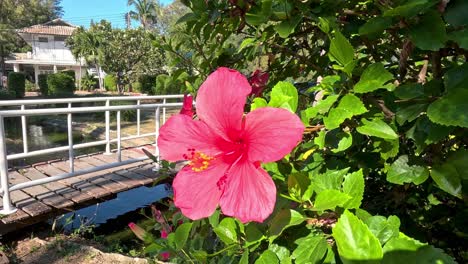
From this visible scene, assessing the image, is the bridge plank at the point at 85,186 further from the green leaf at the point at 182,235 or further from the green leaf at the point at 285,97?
the green leaf at the point at 285,97

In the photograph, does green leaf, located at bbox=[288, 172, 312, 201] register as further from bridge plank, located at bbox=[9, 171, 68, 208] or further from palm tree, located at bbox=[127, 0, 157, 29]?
palm tree, located at bbox=[127, 0, 157, 29]

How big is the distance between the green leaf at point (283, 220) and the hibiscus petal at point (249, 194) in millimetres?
71

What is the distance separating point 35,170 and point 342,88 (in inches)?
203

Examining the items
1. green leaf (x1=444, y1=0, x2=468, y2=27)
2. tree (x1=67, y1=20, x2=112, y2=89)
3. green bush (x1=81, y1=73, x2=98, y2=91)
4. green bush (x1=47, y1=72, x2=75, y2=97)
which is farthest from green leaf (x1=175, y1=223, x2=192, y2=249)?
green bush (x1=81, y1=73, x2=98, y2=91)

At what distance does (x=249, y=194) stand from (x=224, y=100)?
0.16 meters

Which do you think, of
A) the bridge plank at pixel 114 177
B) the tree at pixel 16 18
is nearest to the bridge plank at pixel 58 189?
the bridge plank at pixel 114 177

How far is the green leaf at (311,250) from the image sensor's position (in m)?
0.59

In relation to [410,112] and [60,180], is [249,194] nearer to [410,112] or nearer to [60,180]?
[410,112]

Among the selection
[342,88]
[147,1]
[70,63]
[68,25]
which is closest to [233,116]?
[342,88]

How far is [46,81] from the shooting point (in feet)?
86.7

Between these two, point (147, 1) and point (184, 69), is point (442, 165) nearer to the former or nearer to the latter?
point (184, 69)

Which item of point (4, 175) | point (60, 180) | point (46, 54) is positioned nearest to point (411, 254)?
point (4, 175)

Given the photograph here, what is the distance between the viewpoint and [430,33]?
0.64 meters

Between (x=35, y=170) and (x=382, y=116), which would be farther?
(x=35, y=170)
